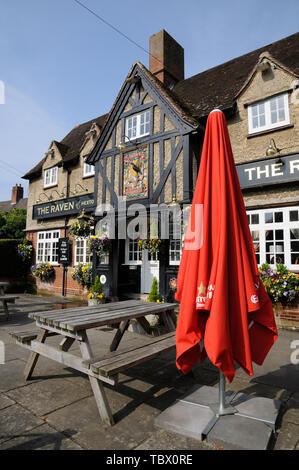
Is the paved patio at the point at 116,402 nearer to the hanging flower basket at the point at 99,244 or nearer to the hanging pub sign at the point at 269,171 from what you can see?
the hanging pub sign at the point at 269,171

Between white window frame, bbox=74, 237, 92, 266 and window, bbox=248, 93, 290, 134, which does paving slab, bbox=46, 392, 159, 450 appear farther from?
white window frame, bbox=74, 237, 92, 266

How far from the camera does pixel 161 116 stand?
9070mm

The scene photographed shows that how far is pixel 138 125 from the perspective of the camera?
9781 mm

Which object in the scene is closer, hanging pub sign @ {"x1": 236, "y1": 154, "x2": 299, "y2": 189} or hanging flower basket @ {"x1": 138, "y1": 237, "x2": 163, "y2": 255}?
hanging pub sign @ {"x1": 236, "y1": 154, "x2": 299, "y2": 189}

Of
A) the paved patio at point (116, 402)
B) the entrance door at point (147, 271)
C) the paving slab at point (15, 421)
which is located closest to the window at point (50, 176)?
the entrance door at point (147, 271)

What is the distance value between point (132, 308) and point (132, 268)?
20.8 ft

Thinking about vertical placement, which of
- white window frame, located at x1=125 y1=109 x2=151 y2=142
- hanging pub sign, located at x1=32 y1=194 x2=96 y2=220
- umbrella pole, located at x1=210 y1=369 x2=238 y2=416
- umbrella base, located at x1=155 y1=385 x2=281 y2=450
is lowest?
umbrella base, located at x1=155 y1=385 x2=281 y2=450

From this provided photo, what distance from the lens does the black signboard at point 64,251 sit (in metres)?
12.0

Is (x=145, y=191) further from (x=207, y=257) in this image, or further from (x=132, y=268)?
(x=207, y=257)

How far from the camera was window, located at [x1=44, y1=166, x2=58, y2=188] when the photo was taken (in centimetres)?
1373

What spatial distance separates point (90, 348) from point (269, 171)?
625 centimetres

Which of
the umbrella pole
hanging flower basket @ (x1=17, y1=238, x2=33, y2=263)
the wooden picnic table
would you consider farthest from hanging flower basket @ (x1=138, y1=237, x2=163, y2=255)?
hanging flower basket @ (x1=17, y1=238, x2=33, y2=263)

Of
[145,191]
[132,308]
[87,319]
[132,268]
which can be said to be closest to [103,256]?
[132,268]

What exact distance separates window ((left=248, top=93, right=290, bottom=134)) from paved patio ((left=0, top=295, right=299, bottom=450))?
18.9 feet
